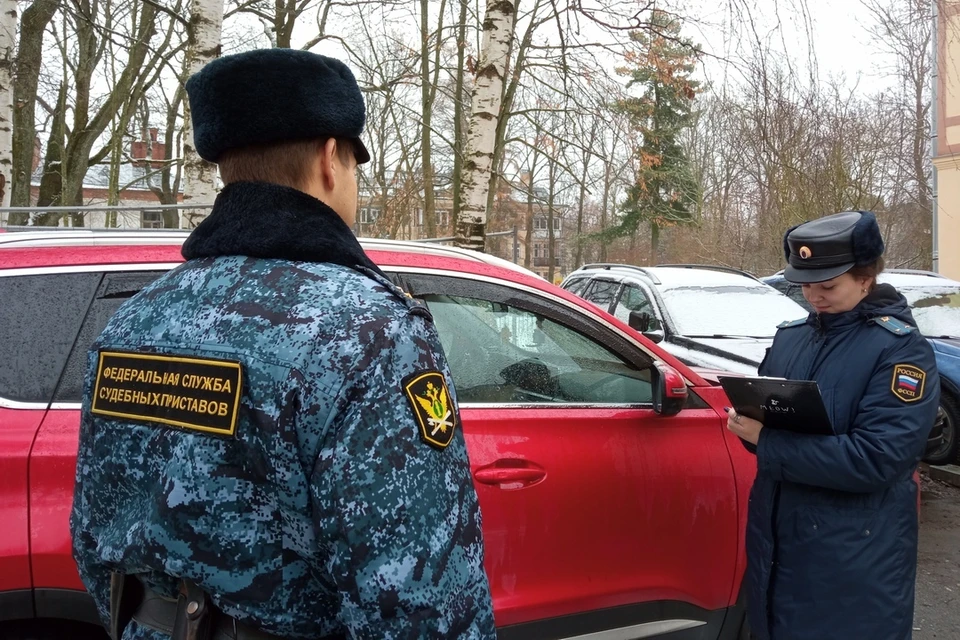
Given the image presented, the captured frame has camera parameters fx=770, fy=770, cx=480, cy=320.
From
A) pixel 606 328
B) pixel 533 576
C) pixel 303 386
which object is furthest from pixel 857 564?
pixel 303 386

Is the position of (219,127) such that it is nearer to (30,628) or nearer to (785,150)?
(30,628)

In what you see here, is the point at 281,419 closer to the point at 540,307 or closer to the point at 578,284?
the point at 540,307

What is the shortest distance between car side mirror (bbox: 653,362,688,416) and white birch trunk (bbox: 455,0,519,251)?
3.88m

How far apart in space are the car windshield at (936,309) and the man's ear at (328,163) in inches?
272

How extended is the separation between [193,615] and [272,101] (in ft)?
2.51

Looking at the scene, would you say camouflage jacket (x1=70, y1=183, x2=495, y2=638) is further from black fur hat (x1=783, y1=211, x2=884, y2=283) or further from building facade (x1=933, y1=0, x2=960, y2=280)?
building facade (x1=933, y1=0, x2=960, y2=280)

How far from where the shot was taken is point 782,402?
83.4 inches

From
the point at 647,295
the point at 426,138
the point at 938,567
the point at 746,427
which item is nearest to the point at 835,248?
the point at 746,427

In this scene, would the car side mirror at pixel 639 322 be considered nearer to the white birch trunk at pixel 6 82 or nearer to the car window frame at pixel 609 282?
the car window frame at pixel 609 282

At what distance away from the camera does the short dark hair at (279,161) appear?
1181 millimetres

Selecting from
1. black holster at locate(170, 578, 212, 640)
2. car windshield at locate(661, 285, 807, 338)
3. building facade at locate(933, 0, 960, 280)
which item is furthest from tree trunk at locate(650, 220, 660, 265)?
black holster at locate(170, 578, 212, 640)

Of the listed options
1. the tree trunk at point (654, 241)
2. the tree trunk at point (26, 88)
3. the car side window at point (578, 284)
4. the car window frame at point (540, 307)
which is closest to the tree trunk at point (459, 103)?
the car side window at point (578, 284)

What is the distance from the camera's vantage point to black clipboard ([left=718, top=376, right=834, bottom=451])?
205cm

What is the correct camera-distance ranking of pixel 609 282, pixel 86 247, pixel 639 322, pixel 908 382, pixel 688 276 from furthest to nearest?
pixel 609 282
pixel 688 276
pixel 639 322
pixel 86 247
pixel 908 382
